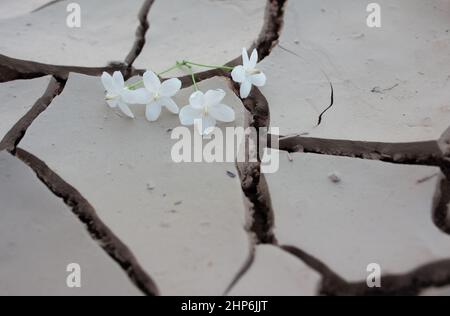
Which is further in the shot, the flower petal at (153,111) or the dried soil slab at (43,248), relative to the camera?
the flower petal at (153,111)

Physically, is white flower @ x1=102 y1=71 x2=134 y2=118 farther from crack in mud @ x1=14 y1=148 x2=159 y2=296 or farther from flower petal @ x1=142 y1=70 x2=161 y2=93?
crack in mud @ x1=14 y1=148 x2=159 y2=296

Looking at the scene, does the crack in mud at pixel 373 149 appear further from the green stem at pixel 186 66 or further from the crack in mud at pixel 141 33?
the crack in mud at pixel 141 33

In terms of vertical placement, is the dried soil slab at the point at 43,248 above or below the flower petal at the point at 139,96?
below

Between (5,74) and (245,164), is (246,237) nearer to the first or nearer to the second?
(245,164)

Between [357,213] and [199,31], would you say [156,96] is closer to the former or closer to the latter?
[199,31]

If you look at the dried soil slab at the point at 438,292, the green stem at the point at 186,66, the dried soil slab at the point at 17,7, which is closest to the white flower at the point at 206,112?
the green stem at the point at 186,66
